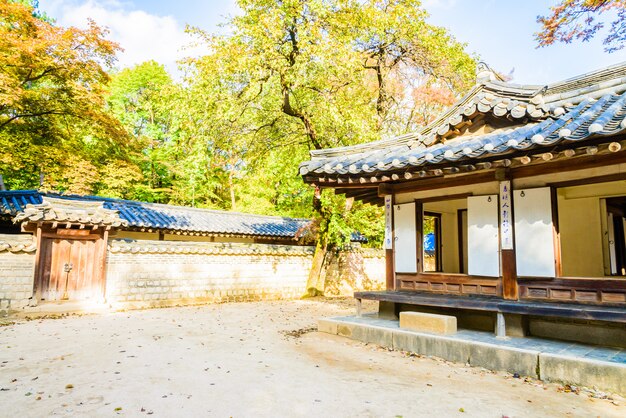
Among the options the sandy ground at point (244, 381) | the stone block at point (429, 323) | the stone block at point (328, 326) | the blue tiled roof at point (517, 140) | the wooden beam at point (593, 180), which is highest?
the blue tiled roof at point (517, 140)

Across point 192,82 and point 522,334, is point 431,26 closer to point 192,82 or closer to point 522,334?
point 192,82

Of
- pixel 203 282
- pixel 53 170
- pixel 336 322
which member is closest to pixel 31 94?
pixel 53 170

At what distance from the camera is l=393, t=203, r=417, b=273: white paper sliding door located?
798 cm

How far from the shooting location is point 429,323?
6.91 metres

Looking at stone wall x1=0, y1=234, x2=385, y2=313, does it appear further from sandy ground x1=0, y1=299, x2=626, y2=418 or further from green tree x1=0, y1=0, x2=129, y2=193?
green tree x1=0, y1=0, x2=129, y2=193

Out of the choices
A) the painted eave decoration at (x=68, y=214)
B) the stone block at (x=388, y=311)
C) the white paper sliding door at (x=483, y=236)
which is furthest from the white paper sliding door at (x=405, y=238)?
the painted eave decoration at (x=68, y=214)

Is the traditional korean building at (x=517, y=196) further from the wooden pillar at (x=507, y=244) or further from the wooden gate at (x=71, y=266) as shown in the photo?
the wooden gate at (x=71, y=266)

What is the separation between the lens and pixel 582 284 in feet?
19.4

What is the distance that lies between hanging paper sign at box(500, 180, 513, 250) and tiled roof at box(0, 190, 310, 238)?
11960mm

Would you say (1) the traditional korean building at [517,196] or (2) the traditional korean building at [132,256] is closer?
(1) the traditional korean building at [517,196]

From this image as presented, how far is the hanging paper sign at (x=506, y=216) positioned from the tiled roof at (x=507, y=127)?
0.92m

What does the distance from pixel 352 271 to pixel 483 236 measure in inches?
465

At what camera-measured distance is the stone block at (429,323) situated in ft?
22.1

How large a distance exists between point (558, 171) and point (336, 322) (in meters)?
4.86
